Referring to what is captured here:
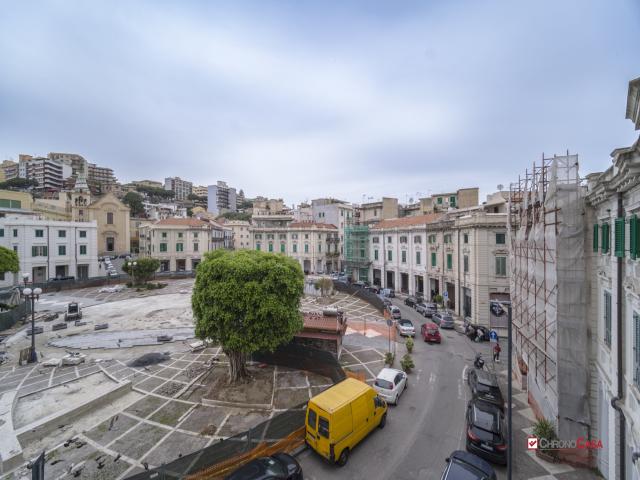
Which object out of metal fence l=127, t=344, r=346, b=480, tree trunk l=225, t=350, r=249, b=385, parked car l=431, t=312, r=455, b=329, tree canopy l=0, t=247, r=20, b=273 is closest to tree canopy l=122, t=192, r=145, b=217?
tree canopy l=0, t=247, r=20, b=273

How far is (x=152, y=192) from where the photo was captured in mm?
124938

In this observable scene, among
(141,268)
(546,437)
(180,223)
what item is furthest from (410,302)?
(180,223)

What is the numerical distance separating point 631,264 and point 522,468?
7.84 meters

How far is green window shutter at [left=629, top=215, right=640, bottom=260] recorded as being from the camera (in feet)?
22.4

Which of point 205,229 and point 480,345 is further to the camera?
point 205,229

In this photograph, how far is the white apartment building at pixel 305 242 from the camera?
56906mm

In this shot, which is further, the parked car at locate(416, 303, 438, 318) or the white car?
the parked car at locate(416, 303, 438, 318)

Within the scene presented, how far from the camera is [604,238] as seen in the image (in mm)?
8969

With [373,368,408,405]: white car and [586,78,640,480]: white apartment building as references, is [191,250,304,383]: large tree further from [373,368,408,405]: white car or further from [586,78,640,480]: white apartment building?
[586,78,640,480]: white apartment building

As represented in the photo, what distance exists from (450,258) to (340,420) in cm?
2686

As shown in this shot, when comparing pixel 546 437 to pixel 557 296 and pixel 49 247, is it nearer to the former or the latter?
pixel 557 296

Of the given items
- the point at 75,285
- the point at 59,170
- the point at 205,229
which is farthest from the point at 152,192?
the point at 75,285

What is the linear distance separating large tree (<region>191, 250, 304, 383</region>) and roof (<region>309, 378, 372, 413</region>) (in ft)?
13.1

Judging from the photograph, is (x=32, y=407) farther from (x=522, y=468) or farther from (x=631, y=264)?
(x=631, y=264)
